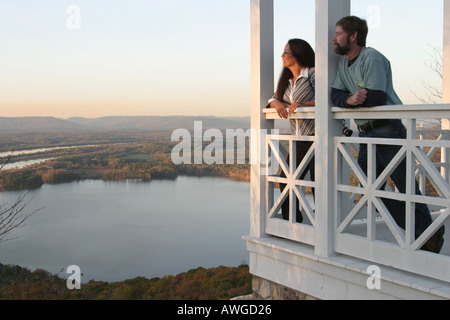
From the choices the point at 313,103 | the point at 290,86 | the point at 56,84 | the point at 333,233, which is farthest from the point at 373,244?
the point at 56,84

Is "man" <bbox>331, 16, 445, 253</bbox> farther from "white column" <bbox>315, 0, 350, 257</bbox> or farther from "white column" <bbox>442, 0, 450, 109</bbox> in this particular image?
"white column" <bbox>442, 0, 450, 109</bbox>

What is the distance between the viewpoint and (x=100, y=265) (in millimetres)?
21609

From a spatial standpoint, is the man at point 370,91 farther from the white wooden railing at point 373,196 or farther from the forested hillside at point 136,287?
the forested hillside at point 136,287

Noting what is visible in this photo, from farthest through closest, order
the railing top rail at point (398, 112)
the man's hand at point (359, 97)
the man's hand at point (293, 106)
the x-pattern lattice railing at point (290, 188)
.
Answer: the man's hand at point (293, 106)
the x-pattern lattice railing at point (290, 188)
the man's hand at point (359, 97)
the railing top rail at point (398, 112)

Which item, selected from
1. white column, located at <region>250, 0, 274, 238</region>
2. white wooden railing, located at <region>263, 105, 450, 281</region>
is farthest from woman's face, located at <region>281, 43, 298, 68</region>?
white wooden railing, located at <region>263, 105, 450, 281</region>

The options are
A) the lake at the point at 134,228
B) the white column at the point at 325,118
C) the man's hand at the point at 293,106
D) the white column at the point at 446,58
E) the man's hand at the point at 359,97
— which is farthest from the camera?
the lake at the point at 134,228

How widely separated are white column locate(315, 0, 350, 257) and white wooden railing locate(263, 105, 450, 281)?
0.12ft

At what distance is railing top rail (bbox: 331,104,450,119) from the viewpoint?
2801mm

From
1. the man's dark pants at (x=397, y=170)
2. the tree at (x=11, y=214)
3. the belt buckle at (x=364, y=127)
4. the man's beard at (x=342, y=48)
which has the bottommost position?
the tree at (x=11, y=214)

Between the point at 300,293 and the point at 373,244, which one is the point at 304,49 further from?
the point at 300,293

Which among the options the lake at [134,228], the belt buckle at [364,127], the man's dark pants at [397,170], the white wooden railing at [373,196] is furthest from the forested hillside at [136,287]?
the belt buckle at [364,127]

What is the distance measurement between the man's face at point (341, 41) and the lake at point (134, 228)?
636 inches

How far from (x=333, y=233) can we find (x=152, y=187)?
24.9 m

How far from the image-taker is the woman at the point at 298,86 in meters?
3.79
